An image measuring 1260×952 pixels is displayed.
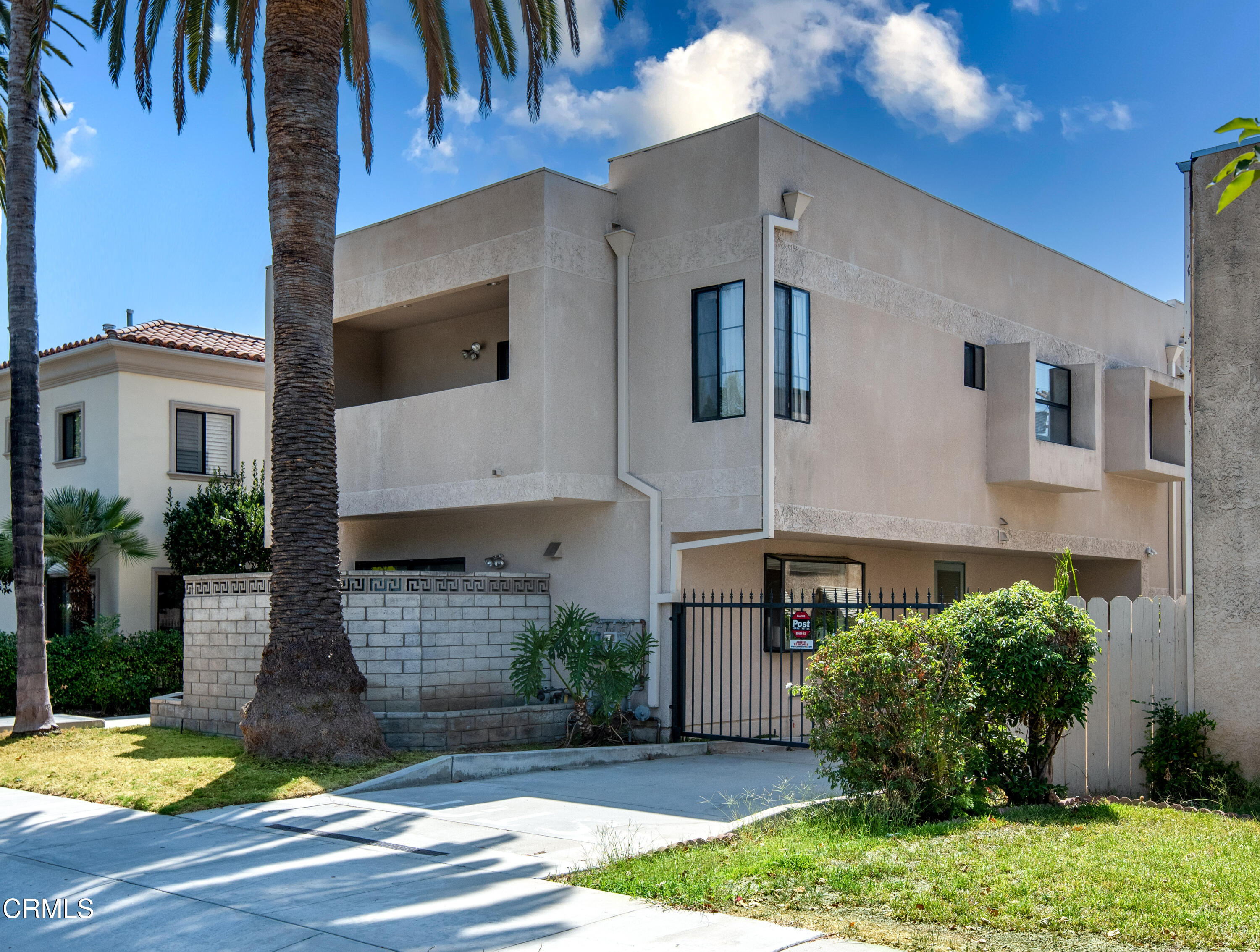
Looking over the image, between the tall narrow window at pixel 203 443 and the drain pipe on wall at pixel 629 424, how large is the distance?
469 inches

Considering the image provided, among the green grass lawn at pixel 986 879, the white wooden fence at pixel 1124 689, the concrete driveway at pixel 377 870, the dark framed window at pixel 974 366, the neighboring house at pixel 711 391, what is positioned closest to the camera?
the green grass lawn at pixel 986 879

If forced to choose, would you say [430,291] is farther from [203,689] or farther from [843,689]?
[843,689]

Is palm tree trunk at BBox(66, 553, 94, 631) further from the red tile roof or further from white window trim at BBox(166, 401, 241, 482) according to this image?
the red tile roof

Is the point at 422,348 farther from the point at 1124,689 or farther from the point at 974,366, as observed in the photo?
the point at 1124,689

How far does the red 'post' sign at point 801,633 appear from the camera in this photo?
1520 cm

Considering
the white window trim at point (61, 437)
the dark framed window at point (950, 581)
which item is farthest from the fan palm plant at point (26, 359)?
the dark framed window at point (950, 581)

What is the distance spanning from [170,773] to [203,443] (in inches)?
543

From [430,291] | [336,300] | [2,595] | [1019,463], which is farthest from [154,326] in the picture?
[1019,463]

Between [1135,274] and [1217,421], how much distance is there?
13.4 metres

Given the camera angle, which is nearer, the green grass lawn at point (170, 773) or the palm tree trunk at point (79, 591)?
the green grass lawn at point (170, 773)

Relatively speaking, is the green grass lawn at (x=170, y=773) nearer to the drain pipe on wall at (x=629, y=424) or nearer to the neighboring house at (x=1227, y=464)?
the drain pipe on wall at (x=629, y=424)

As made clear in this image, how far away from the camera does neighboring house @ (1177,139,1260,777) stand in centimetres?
981

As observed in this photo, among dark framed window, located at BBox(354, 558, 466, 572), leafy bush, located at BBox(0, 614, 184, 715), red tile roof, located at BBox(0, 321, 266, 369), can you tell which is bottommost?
leafy bush, located at BBox(0, 614, 184, 715)

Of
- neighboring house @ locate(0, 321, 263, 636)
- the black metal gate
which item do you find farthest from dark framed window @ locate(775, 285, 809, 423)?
neighboring house @ locate(0, 321, 263, 636)
